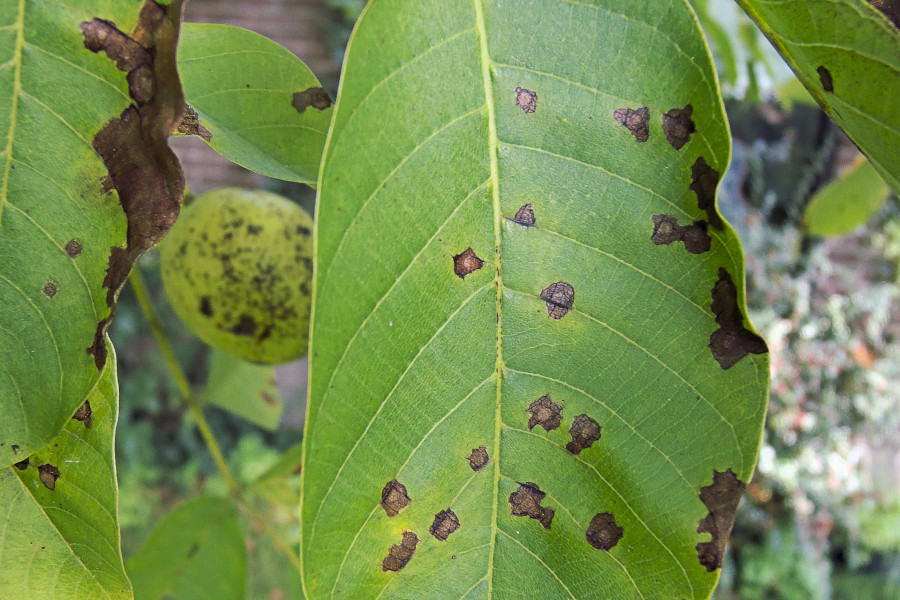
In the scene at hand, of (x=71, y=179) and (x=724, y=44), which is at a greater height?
(x=724, y=44)

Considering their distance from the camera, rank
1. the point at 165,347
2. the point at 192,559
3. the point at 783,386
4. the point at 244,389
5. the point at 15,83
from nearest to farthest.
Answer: the point at 15,83, the point at 165,347, the point at 192,559, the point at 244,389, the point at 783,386

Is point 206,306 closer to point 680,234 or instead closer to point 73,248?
point 73,248

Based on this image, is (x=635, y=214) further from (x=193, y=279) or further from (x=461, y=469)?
(x=193, y=279)

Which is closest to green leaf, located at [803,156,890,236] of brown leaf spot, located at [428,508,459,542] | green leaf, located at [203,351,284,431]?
green leaf, located at [203,351,284,431]

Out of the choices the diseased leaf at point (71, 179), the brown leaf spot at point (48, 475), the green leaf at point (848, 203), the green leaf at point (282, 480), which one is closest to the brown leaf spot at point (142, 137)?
the diseased leaf at point (71, 179)

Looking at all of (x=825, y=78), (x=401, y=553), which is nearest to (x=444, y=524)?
(x=401, y=553)

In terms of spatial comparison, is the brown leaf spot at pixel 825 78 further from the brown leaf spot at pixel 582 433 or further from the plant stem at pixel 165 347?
the plant stem at pixel 165 347
